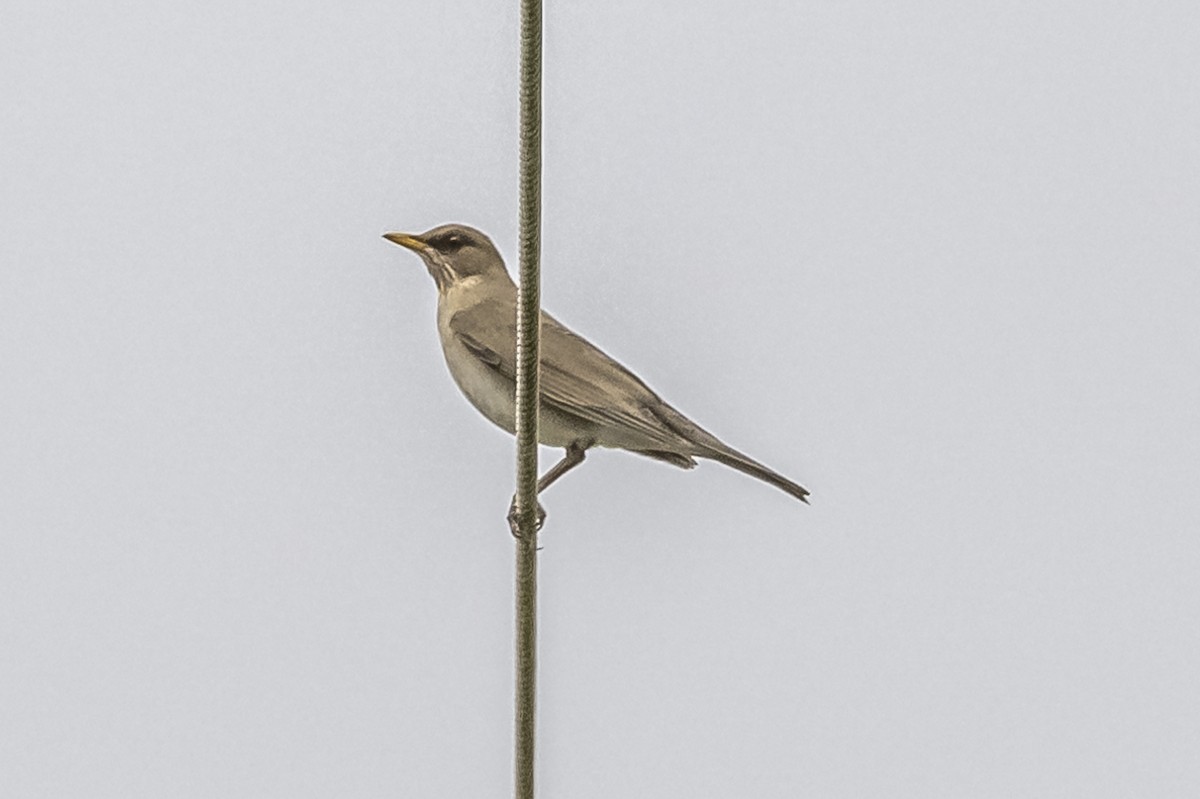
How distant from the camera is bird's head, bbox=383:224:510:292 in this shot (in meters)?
3.48

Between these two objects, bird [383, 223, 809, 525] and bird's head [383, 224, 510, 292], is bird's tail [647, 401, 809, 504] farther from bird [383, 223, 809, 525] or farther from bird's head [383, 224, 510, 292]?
bird's head [383, 224, 510, 292]

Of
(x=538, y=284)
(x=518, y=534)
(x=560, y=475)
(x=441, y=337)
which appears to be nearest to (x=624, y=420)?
(x=560, y=475)

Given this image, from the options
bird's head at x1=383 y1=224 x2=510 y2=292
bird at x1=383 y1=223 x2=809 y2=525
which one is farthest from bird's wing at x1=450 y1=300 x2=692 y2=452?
bird's head at x1=383 y1=224 x2=510 y2=292

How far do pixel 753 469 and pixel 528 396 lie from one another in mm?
941

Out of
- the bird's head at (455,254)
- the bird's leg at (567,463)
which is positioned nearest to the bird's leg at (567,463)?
the bird's leg at (567,463)

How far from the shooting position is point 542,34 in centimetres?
217

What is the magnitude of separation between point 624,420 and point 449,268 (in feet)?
1.38

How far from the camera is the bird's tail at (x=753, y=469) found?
3227mm

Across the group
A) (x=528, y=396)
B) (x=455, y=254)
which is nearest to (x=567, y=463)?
(x=455, y=254)

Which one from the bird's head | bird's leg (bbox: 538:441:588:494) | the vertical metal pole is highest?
the bird's head

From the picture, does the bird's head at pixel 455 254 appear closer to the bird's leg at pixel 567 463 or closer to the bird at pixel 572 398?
the bird at pixel 572 398

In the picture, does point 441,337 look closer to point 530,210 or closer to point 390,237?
point 390,237

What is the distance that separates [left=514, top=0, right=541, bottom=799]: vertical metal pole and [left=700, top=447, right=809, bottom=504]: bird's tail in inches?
31.3

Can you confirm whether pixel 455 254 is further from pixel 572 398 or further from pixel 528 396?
pixel 528 396
